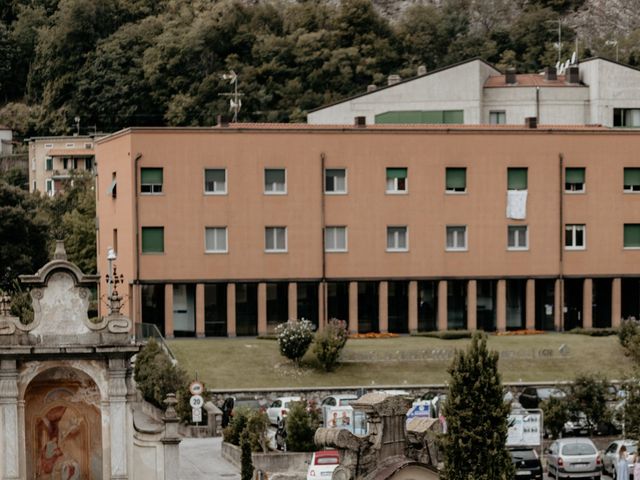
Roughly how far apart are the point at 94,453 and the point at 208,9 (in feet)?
425

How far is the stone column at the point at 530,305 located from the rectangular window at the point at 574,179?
3.96 meters

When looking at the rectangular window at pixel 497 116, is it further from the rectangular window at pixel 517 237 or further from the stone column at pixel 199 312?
the stone column at pixel 199 312

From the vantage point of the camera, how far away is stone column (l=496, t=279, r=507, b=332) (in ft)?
246

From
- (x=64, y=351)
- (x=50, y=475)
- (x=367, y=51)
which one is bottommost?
(x=50, y=475)

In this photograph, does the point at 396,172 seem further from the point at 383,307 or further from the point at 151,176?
the point at 151,176

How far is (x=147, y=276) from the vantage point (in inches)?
2840

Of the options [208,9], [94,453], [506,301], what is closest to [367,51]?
[208,9]

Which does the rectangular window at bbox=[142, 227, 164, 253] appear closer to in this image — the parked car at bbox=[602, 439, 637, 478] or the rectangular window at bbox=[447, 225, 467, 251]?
the rectangular window at bbox=[447, 225, 467, 251]

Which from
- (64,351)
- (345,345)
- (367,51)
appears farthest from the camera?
(367,51)

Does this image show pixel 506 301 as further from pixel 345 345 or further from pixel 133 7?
pixel 133 7

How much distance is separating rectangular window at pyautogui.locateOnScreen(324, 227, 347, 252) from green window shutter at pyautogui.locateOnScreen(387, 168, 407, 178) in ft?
9.04

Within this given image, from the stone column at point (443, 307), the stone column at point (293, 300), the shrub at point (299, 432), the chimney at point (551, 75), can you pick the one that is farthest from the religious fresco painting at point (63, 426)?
the chimney at point (551, 75)

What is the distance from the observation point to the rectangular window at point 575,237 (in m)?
76.1

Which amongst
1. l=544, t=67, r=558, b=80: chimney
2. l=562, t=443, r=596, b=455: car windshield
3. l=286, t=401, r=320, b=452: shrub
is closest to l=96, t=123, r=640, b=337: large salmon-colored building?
l=544, t=67, r=558, b=80: chimney
